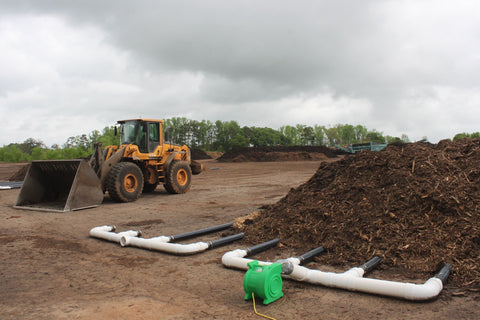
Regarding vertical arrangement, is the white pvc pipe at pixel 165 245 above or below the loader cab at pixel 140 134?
below

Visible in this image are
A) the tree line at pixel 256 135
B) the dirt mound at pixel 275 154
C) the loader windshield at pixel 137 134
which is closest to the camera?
the loader windshield at pixel 137 134

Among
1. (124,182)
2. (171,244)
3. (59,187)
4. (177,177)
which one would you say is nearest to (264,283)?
(171,244)

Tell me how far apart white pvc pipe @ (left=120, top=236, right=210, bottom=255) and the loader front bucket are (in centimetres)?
436

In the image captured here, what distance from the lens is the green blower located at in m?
3.57

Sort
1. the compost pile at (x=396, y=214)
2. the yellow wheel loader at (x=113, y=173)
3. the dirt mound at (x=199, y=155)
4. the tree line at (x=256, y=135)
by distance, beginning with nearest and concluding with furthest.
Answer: the compost pile at (x=396, y=214) < the yellow wheel loader at (x=113, y=173) < the dirt mound at (x=199, y=155) < the tree line at (x=256, y=135)

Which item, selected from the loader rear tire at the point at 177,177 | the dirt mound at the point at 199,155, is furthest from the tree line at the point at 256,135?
the loader rear tire at the point at 177,177

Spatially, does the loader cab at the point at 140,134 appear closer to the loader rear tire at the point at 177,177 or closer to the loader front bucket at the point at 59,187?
the loader rear tire at the point at 177,177

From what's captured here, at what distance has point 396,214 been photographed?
5422 mm

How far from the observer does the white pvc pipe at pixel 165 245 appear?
551 centimetres

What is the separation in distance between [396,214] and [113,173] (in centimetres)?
815

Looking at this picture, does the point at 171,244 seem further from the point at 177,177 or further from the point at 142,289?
the point at 177,177

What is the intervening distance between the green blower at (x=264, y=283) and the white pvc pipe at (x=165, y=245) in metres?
1.94

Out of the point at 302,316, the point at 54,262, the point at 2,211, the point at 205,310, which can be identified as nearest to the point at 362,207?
the point at 302,316

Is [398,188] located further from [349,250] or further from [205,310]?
[205,310]
